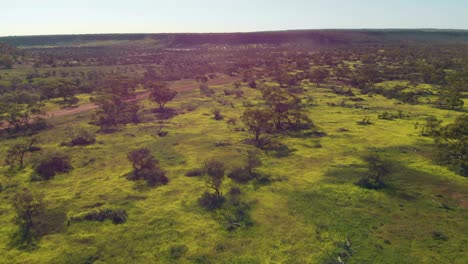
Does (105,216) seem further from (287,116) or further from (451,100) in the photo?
(451,100)

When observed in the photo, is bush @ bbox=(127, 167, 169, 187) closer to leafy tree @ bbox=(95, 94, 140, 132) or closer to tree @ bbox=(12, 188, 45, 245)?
tree @ bbox=(12, 188, 45, 245)

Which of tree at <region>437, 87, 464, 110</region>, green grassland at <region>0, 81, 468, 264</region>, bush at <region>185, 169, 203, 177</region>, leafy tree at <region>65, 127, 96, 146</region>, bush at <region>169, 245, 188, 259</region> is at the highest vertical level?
tree at <region>437, 87, 464, 110</region>

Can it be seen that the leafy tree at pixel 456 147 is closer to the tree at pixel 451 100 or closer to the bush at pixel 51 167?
the tree at pixel 451 100

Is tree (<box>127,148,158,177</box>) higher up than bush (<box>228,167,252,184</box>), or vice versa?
tree (<box>127,148,158,177</box>)

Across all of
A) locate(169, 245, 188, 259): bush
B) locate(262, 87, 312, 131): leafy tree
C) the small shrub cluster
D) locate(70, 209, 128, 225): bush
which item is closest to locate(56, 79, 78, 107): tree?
locate(262, 87, 312, 131): leafy tree

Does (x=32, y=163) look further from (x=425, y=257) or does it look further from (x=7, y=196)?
(x=425, y=257)

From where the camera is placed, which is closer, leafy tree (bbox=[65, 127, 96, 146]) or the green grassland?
the green grassland

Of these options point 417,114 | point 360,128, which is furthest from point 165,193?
point 417,114
